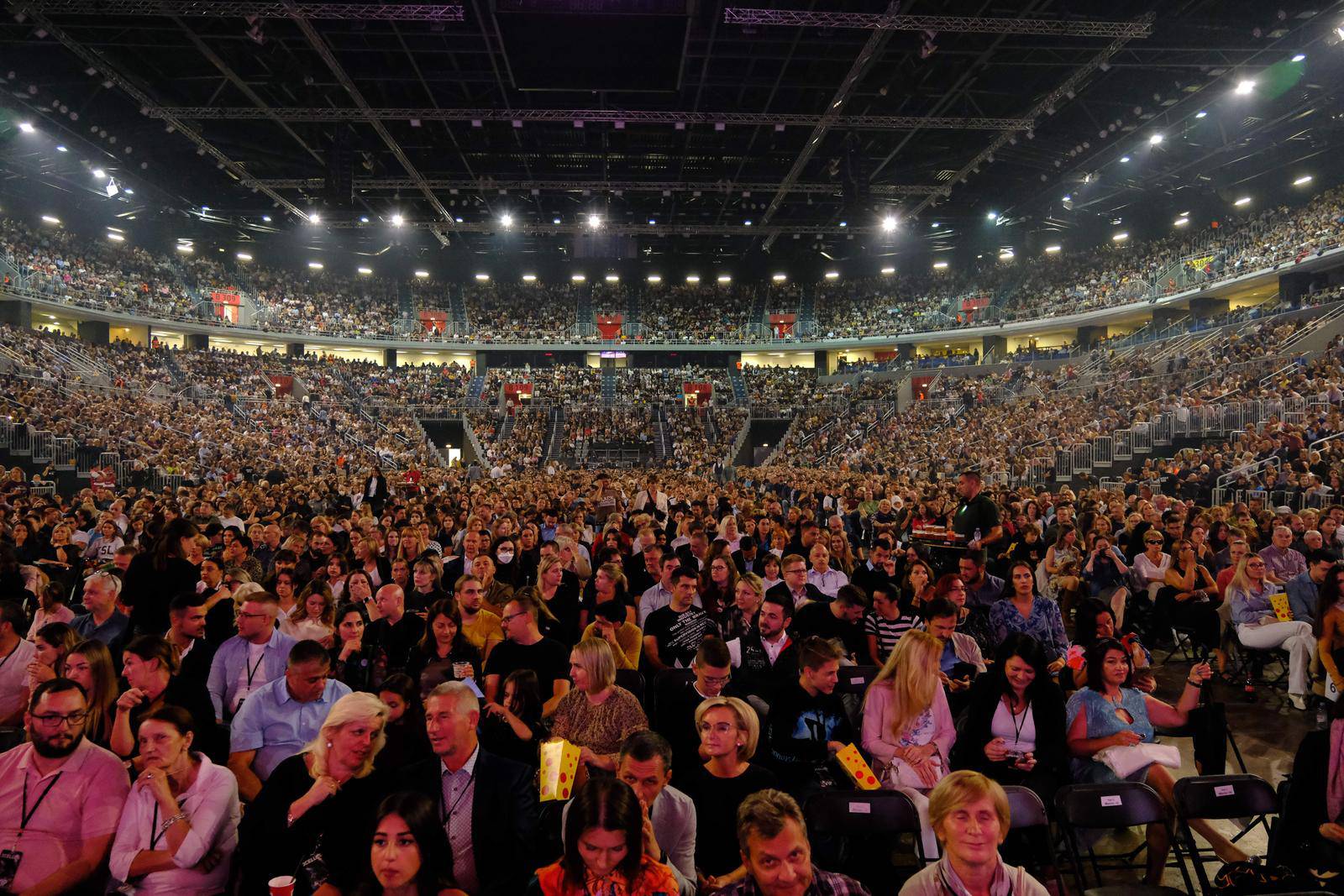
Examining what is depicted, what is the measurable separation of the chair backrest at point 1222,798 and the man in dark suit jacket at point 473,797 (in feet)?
9.01

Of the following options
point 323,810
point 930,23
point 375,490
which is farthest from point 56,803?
point 930,23

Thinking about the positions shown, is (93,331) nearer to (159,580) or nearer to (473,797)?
(159,580)

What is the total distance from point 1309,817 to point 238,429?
27.3 meters

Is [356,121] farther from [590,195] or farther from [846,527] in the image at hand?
[846,527]

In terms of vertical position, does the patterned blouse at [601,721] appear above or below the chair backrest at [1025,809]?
above

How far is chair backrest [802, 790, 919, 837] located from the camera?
2.98 metres

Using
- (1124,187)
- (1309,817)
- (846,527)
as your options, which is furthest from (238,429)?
(1124,187)

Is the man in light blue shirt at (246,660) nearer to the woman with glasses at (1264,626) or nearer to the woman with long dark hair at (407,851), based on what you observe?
the woman with long dark hair at (407,851)

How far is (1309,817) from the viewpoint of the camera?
9.85 feet

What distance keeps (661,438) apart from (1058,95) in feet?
67.2

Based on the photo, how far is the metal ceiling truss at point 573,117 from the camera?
15398 millimetres

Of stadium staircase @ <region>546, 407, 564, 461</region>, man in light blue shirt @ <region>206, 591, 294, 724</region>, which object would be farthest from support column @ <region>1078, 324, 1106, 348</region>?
man in light blue shirt @ <region>206, 591, 294, 724</region>

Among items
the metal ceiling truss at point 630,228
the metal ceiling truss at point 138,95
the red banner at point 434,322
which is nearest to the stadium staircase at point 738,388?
the metal ceiling truss at point 630,228

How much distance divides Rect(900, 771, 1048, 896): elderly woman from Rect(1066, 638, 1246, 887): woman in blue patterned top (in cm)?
163
